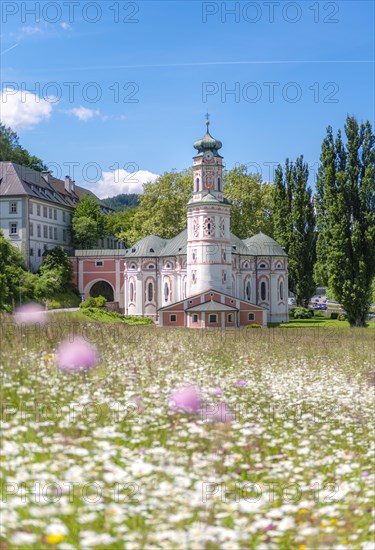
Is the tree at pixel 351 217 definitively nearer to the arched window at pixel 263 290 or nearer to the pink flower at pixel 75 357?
the arched window at pixel 263 290

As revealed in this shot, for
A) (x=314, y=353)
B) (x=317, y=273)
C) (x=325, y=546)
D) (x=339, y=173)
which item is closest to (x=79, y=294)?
(x=317, y=273)

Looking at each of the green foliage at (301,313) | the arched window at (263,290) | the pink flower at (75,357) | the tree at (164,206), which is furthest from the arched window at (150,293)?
the pink flower at (75,357)

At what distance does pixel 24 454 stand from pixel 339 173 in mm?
44124

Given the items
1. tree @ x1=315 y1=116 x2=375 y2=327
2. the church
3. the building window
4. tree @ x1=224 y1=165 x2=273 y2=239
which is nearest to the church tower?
the church

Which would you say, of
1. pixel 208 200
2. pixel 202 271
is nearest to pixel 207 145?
pixel 208 200

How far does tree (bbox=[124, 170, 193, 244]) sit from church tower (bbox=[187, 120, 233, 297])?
12560mm

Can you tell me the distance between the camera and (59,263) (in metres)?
65.8

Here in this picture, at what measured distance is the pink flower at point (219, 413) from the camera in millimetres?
7746

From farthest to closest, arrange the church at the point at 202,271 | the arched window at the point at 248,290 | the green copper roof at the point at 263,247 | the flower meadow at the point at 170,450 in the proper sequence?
the arched window at the point at 248,290 < the green copper roof at the point at 263,247 < the church at the point at 202,271 < the flower meadow at the point at 170,450

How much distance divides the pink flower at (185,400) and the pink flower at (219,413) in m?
0.16

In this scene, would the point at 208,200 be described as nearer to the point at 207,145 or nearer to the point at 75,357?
the point at 207,145

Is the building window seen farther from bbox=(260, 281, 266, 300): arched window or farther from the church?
bbox=(260, 281, 266, 300): arched window

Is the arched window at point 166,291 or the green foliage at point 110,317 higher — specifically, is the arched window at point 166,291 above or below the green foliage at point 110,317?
above

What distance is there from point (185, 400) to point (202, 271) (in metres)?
46.7
